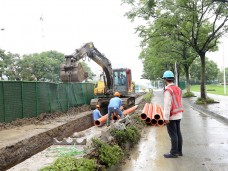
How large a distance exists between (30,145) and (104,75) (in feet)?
37.2

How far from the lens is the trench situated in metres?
9.17

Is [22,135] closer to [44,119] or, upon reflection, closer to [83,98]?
[44,119]

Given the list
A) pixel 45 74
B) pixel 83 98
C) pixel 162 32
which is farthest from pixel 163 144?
pixel 45 74

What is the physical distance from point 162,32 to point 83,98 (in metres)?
8.17

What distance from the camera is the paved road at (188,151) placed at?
6.24 m

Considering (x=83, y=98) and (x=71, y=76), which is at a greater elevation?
(x=71, y=76)

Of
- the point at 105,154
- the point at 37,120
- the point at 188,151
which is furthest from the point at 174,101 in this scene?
the point at 37,120

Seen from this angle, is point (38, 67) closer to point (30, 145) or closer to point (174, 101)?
point (30, 145)

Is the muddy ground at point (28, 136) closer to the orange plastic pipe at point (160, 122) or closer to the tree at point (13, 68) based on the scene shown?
the orange plastic pipe at point (160, 122)

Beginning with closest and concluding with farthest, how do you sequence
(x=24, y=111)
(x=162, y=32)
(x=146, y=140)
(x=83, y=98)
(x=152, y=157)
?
(x=152, y=157) < (x=146, y=140) < (x=24, y=111) < (x=162, y=32) < (x=83, y=98)

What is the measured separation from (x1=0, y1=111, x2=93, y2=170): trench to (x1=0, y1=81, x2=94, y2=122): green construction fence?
195cm

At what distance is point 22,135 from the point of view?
1105cm

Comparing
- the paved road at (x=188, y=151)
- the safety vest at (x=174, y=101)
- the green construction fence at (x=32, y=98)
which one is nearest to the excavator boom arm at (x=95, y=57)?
the green construction fence at (x=32, y=98)

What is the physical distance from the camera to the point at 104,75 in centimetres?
2152
